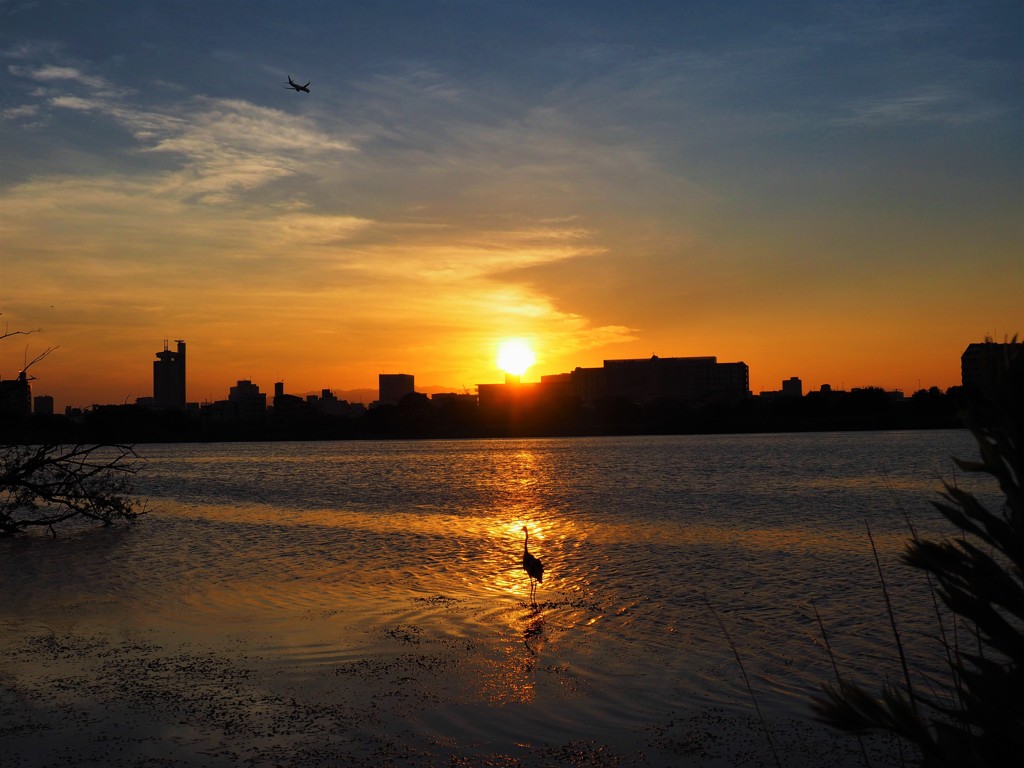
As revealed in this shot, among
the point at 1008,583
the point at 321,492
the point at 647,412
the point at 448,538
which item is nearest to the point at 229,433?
the point at 647,412

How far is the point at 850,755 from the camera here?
29.9 ft

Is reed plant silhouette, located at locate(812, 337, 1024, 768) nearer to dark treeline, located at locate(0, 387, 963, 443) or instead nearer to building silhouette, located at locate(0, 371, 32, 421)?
building silhouette, located at locate(0, 371, 32, 421)

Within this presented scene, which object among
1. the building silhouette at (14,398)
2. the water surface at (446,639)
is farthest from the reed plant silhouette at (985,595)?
the building silhouette at (14,398)

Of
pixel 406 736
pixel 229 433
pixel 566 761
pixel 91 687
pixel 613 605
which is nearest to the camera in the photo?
pixel 566 761

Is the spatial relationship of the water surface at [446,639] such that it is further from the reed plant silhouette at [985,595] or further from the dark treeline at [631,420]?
the dark treeline at [631,420]

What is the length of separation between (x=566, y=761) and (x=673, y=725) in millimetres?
1618

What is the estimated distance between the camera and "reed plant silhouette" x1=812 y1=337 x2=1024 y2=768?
6.13ft

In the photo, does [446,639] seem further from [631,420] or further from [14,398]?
[631,420]

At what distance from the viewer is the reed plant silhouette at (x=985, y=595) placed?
73.5 inches

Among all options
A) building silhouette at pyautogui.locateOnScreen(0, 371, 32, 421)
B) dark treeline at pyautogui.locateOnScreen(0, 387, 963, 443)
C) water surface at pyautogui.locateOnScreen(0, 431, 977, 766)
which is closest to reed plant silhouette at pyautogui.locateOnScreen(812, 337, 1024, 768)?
water surface at pyautogui.locateOnScreen(0, 431, 977, 766)

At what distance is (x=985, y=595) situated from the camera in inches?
75.9

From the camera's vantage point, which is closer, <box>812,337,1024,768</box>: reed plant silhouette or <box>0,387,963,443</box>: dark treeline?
<box>812,337,1024,768</box>: reed plant silhouette

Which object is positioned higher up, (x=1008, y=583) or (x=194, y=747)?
(x=1008, y=583)

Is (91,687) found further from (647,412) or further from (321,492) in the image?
(647,412)
